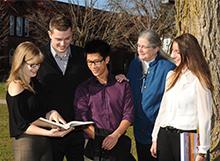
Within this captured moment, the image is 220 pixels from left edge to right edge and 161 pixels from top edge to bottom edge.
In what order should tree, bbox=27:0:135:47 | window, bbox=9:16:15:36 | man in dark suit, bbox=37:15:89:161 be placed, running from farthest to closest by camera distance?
window, bbox=9:16:15:36, tree, bbox=27:0:135:47, man in dark suit, bbox=37:15:89:161

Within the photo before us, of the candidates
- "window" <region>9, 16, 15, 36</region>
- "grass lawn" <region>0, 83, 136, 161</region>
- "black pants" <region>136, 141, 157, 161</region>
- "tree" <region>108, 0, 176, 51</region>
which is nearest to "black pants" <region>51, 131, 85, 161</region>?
"black pants" <region>136, 141, 157, 161</region>

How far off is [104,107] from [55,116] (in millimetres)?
509

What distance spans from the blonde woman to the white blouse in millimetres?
1082

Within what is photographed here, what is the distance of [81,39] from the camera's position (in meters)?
31.8

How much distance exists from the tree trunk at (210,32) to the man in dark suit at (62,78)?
223 cm

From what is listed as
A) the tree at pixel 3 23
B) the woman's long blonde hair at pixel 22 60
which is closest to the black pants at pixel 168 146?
the woman's long blonde hair at pixel 22 60

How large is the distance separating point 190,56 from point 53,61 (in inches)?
55.5

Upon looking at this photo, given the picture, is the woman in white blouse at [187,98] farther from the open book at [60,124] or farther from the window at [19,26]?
the window at [19,26]

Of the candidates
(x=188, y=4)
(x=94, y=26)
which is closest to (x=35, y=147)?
(x=188, y=4)

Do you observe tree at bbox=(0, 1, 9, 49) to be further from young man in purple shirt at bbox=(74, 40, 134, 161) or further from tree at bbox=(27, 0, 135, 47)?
young man in purple shirt at bbox=(74, 40, 134, 161)

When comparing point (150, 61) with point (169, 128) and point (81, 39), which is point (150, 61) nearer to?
point (169, 128)

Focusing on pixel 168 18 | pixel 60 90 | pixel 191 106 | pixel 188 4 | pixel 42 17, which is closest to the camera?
pixel 191 106

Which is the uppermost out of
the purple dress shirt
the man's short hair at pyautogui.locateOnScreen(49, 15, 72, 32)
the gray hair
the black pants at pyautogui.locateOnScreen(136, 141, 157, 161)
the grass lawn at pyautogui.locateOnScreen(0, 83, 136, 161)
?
the man's short hair at pyautogui.locateOnScreen(49, 15, 72, 32)

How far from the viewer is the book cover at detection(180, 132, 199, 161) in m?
4.38
